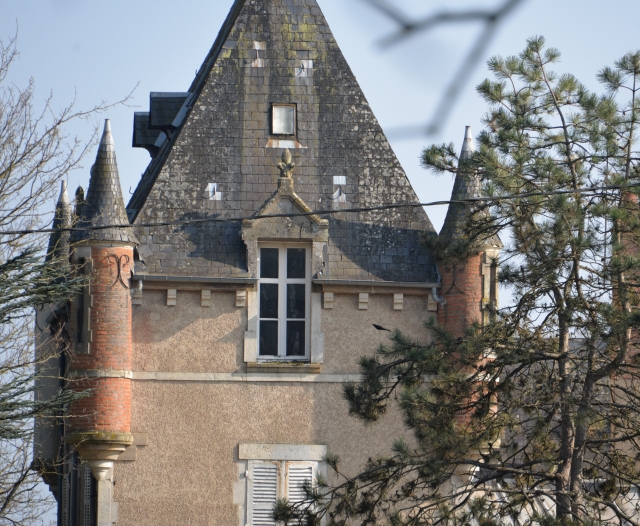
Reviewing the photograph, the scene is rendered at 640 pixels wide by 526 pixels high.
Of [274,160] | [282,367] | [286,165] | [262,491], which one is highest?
[274,160]

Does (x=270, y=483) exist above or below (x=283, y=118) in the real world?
below

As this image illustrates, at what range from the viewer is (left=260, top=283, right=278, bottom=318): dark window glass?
1636 centimetres

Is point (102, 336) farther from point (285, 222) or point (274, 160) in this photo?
point (274, 160)

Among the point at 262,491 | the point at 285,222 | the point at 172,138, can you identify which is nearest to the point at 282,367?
the point at 262,491

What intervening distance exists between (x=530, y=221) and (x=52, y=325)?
8810mm

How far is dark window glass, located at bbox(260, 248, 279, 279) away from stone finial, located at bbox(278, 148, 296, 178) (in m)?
1.04

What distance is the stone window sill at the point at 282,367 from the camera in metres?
16.1

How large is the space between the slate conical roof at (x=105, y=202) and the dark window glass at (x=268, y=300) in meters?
1.86

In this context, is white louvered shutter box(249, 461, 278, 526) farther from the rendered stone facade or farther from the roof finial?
the roof finial

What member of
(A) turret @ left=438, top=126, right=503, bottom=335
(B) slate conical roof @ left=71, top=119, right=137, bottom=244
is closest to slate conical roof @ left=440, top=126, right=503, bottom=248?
(A) turret @ left=438, top=126, right=503, bottom=335

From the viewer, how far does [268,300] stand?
53.8ft

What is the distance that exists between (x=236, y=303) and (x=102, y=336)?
1.82 m

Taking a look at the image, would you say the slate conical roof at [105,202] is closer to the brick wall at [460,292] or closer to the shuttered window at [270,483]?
the shuttered window at [270,483]

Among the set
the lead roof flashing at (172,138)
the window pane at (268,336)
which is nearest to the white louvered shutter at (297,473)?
the window pane at (268,336)
